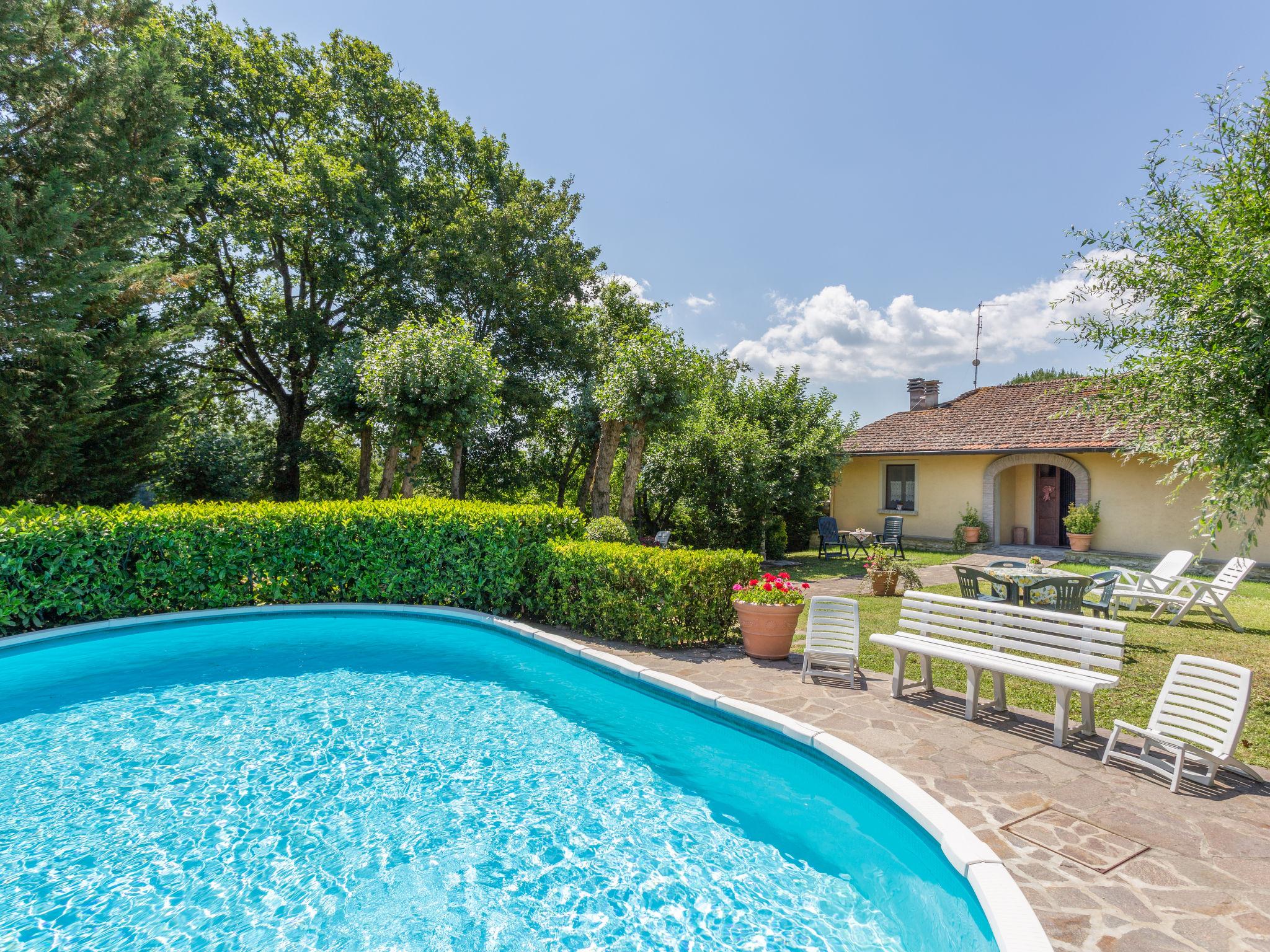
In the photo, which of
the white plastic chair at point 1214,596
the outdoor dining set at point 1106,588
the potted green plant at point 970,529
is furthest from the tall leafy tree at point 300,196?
the white plastic chair at point 1214,596

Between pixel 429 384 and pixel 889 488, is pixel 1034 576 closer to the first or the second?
pixel 429 384

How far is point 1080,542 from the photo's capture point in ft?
53.9

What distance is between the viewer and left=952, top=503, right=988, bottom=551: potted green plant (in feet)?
A: 59.5

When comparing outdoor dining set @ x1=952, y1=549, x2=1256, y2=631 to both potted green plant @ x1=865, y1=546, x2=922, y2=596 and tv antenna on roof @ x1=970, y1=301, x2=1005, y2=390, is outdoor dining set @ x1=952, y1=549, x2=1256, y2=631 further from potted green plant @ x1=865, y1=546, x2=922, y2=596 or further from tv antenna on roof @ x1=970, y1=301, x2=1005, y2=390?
tv antenna on roof @ x1=970, y1=301, x2=1005, y2=390

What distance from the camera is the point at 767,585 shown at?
24.1 ft

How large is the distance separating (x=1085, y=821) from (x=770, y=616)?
12.2 feet

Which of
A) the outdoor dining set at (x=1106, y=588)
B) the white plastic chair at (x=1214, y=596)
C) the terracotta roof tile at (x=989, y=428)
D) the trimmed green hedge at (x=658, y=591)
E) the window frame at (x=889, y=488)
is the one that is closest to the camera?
the trimmed green hedge at (x=658, y=591)

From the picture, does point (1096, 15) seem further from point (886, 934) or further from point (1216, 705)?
point (886, 934)

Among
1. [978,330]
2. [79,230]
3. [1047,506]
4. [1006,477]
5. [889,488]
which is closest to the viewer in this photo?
[79,230]

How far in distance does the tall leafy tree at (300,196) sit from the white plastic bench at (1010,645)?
16.8 meters

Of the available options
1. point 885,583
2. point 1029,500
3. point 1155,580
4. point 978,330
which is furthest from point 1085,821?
point 978,330

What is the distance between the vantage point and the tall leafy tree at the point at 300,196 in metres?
16.8

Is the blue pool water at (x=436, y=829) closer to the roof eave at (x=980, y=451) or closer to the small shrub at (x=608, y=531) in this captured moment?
the small shrub at (x=608, y=531)

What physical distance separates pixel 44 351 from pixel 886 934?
14218mm
